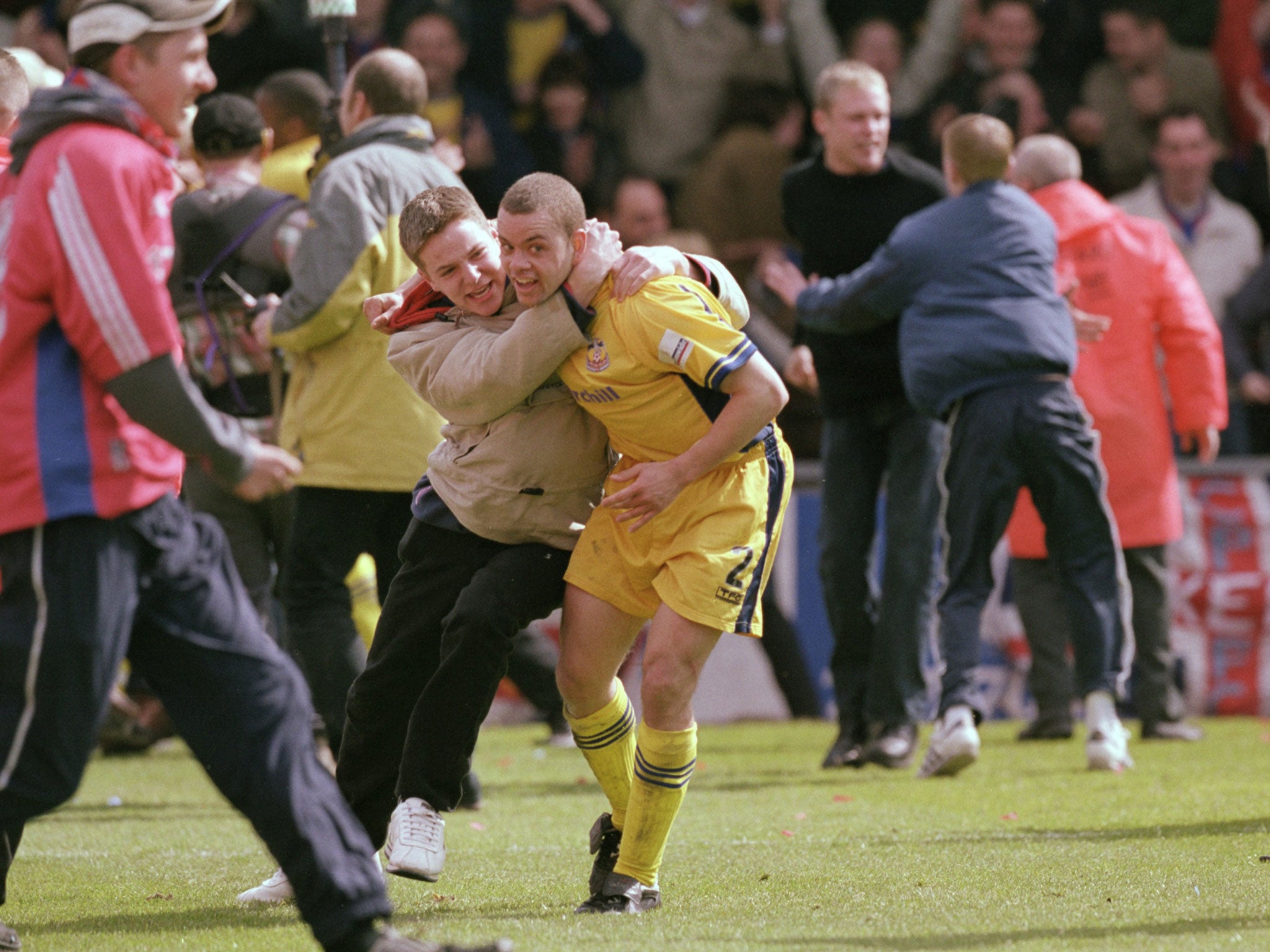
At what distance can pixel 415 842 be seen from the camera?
431cm

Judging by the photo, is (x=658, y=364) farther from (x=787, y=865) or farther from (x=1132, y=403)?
(x=1132, y=403)

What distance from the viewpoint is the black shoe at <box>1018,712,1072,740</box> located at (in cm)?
845

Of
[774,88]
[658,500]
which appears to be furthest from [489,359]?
[774,88]

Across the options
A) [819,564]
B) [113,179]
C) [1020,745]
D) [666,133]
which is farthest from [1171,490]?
[113,179]

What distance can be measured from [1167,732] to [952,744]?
2091 mm

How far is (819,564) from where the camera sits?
299 inches

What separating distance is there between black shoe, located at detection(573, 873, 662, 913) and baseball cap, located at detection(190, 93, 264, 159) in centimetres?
360

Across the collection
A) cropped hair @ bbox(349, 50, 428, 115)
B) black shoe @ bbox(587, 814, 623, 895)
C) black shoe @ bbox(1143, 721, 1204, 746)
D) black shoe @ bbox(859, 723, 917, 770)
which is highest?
cropped hair @ bbox(349, 50, 428, 115)

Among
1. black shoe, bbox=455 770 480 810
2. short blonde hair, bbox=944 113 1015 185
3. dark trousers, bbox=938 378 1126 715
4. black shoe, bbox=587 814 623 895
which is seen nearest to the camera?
black shoe, bbox=587 814 623 895

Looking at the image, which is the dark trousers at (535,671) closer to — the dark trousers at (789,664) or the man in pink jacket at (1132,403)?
the dark trousers at (789,664)

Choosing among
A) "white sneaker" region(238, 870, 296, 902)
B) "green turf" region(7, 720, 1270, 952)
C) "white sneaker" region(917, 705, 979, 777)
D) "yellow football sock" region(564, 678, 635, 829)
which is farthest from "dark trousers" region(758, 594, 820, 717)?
"white sneaker" region(238, 870, 296, 902)

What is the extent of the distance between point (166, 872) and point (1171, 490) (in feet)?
17.4

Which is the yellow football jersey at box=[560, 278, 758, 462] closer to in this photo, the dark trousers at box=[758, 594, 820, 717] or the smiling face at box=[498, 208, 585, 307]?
the smiling face at box=[498, 208, 585, 307]

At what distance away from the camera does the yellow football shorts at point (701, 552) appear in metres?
4.30
